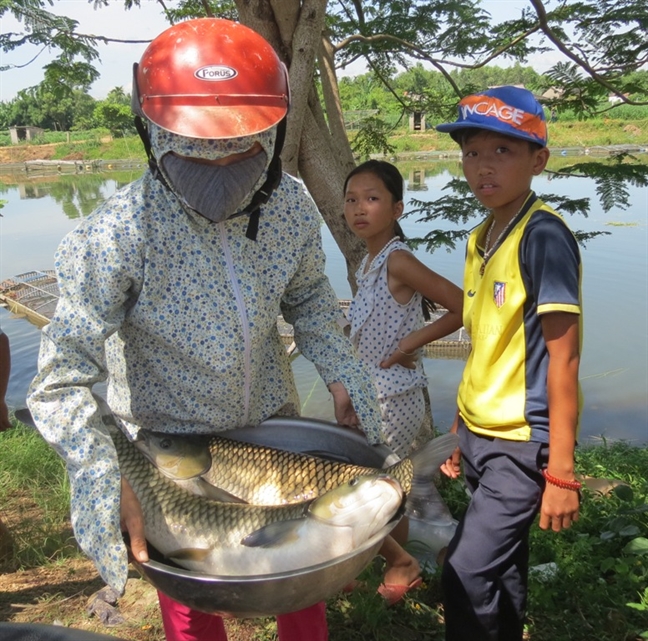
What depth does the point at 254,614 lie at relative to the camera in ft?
4.29

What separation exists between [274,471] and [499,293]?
0.86 meters

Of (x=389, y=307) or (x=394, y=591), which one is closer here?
(x=394, y=591)

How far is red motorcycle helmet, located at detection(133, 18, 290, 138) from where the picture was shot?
4.56 ft

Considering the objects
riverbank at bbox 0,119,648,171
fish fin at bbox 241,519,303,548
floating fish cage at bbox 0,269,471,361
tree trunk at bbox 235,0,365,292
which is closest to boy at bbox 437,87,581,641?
fish fin at bbox 241,519,303,548

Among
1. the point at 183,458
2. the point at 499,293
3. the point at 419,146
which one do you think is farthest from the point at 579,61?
the point at 419,146

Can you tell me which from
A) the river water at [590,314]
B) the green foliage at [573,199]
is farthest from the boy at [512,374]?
the river water at [590,314]

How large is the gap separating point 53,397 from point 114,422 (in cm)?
30

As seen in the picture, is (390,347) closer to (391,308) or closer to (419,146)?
(391,308)

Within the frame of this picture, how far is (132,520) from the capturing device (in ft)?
4.46

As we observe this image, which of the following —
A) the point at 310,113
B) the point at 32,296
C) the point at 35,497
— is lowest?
the point at 32,296

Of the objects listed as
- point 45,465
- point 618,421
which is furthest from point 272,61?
point 618,421

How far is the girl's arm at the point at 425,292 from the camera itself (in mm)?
2680

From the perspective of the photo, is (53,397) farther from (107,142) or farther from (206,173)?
(107,142)

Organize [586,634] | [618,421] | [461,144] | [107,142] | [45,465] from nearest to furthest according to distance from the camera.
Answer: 1. [461,144]
2. [586,634]
3. [45,465]
4. [618,421]
5. [107,142]
